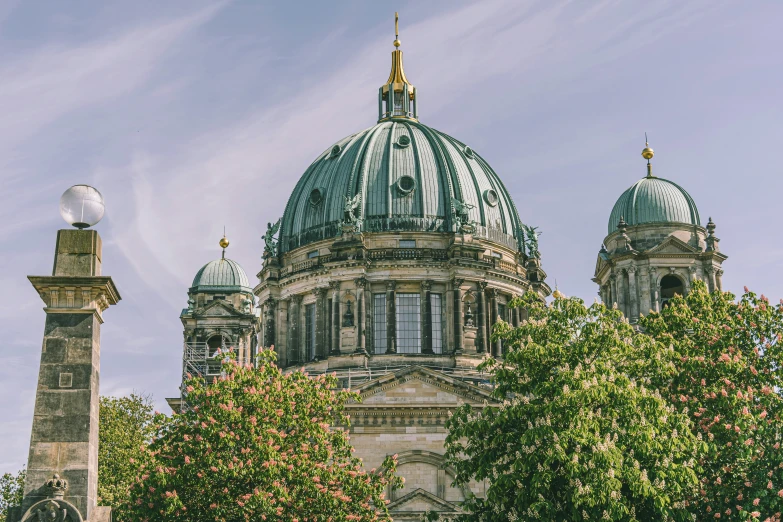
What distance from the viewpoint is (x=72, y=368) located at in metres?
20.5

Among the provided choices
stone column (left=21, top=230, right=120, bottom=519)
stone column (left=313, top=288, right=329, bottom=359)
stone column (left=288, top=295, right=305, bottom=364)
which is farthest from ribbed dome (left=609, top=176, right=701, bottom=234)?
stone column (left=21, top=230, right=120, bottom=519)

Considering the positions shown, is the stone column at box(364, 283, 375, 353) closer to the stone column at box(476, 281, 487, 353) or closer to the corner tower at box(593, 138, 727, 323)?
the stone column at box(476, 281, 487, 353)

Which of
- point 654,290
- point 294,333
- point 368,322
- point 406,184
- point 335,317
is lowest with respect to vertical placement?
point 368,322

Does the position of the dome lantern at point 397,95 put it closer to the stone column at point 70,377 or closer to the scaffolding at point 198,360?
the scaffolding at point 198,360

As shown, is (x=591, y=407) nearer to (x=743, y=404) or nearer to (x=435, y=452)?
(x=743, y=404)

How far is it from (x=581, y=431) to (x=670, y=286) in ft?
114

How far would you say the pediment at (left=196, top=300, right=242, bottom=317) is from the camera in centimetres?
7431

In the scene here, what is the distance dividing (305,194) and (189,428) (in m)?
33.7

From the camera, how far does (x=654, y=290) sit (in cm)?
6212

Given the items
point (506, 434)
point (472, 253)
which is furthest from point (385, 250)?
point (506, 434)

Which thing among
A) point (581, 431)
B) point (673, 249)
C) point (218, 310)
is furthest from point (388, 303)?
point (581, 431)

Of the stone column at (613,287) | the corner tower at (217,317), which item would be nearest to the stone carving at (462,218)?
the stone column at (613,287)

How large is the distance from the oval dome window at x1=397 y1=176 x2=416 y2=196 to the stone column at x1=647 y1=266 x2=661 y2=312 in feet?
52.2

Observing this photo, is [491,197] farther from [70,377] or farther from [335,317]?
[70,377]
